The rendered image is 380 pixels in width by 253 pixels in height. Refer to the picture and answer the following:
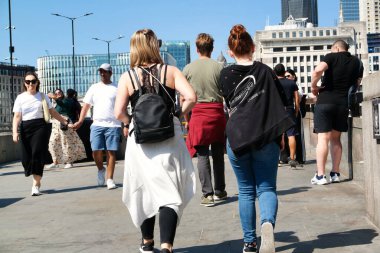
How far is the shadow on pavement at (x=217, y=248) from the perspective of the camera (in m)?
4.65

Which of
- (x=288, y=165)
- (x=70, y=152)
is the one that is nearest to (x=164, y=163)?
(x=288, y=165)

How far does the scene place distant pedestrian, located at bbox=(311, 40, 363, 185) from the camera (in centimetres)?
791

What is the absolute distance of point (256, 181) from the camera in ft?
14.5

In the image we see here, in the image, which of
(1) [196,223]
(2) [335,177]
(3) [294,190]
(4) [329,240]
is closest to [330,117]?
(2) [335,177]

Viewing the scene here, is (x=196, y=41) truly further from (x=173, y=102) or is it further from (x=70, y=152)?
(x=70, y=152)

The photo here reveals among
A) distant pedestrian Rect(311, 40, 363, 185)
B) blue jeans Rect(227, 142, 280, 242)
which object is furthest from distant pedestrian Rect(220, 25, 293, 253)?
distant pedestrian Rect(311, 40, 363, 185)

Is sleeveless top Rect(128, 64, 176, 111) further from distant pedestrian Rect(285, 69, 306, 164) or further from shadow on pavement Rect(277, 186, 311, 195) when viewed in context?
distant pedestrian Rect(285, 69, 306, 164)

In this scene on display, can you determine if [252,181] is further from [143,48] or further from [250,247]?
[143,48]

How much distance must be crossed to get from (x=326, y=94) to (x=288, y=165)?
12.1 feet

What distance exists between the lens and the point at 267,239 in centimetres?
401

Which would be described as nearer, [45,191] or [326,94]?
[326,94]

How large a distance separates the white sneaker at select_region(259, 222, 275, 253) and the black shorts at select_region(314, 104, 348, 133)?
416 centimetres

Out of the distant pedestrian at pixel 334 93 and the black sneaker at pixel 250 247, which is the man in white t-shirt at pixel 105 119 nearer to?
the distant pedestrian at pixel 334 93

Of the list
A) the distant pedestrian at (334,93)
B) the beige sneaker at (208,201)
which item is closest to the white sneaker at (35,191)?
the beige sneaker at (208,201)
